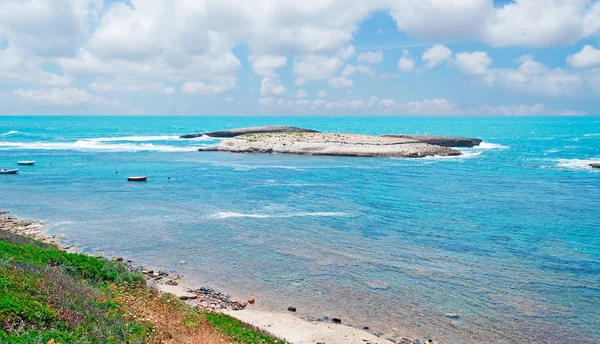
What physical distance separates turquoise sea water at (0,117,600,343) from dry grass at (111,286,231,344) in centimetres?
→ 500

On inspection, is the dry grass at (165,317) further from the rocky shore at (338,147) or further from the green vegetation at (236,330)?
the rocky shore at (338,147)

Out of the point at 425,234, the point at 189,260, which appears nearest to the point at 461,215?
the point at 425,234

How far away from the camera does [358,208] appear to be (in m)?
41.0

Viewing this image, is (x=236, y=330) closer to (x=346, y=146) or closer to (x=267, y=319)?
(x=267, y=319)

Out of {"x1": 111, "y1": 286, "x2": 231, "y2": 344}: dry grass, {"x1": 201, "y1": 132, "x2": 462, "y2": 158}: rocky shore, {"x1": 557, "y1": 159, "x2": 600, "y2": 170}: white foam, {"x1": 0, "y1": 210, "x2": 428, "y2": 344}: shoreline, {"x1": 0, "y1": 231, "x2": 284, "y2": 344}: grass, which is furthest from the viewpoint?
{"x1": 201, "y1": 132, "x2": 462, "y2": 158}: rocky shore

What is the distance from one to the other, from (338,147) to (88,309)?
82677mm

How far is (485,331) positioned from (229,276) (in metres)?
12.9

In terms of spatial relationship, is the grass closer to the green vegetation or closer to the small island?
the green vegetation

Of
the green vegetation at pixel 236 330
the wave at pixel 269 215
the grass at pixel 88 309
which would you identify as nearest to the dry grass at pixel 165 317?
the grass at pixel 88 309

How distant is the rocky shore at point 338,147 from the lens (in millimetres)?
90125

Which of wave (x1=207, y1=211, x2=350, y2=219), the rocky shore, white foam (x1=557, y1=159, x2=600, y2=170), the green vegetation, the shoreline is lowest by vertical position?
the shoreline

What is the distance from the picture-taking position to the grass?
38.7 feet

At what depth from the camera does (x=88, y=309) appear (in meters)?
13.5

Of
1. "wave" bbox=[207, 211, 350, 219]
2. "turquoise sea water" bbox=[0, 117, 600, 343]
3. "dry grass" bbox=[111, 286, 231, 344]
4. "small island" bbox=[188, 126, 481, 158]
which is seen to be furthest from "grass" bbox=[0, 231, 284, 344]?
"small island" bbox=[188, 126, 481, 158]
